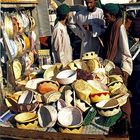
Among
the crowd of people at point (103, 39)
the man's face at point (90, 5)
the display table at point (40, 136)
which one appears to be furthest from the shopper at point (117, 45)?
the display table at point (40, 136)

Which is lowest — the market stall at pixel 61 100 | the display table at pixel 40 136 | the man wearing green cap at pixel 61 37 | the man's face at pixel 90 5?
the display table at pixel 40 136

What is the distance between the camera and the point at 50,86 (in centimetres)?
365

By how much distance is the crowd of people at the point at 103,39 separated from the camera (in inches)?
178

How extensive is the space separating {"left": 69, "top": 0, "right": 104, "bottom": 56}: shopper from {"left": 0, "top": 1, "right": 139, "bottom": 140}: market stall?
0.96 m

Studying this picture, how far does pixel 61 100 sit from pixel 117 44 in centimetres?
150

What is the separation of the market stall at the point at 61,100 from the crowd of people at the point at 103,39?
262mm

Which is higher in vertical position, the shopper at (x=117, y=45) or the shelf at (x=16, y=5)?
the shelf at (x=16, y=5)

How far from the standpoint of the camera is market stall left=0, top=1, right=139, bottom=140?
123 inches

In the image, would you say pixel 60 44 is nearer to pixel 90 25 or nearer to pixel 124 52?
pixel 90 25

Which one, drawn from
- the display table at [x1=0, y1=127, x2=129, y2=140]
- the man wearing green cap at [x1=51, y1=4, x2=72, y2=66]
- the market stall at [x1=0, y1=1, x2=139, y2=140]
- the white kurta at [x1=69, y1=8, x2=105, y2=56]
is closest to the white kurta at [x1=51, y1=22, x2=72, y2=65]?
the man wearing green cap at [x1=51, y1=4, x2=72, y2=66]

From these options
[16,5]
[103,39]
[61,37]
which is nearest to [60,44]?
[61,37]

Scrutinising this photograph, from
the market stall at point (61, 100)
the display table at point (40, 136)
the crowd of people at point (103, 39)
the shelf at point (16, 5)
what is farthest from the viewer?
the crowd of people at point (103, 39)

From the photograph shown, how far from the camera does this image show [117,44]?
457 cm

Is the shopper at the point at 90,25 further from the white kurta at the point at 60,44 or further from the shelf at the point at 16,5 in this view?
the shelf at the point at 16,5
